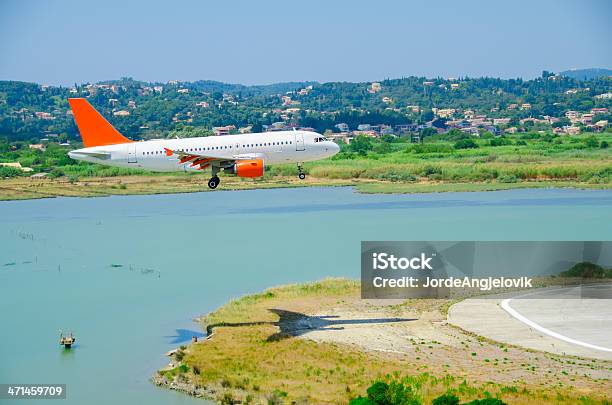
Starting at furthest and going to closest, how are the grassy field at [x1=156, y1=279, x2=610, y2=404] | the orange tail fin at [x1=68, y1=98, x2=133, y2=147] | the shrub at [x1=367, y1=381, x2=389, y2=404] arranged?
1. the orange tail fin at [x1=68, y1=98, x2=133, y2=147]
2. the grassy field at [x1=156, y1=279, x2=610, y2=404]
3. the shrub at [x1=367, y1=381, x2=389, y2=404]

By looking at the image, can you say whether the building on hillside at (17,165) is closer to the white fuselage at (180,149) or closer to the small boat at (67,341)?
the white fuselage at (180,149)

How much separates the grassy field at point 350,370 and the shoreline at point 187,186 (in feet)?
236

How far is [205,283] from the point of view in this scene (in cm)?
7688

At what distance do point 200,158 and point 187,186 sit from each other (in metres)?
67.6

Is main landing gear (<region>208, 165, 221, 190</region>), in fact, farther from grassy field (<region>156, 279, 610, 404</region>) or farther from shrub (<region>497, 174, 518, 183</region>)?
shrub (<region>497, 174, 518, 183</region>)

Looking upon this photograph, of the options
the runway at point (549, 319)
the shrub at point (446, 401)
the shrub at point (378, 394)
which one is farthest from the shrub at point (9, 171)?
the shrub at point (446, 401)

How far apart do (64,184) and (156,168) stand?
7417 centimetres

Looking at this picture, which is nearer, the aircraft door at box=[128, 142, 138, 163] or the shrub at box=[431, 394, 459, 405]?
the shrub at box=[431, 394, 459, 405]

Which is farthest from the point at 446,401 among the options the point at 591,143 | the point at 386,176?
the point at 591,143

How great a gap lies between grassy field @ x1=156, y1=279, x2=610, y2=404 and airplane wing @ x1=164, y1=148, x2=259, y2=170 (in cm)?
1062

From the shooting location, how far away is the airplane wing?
62812mm

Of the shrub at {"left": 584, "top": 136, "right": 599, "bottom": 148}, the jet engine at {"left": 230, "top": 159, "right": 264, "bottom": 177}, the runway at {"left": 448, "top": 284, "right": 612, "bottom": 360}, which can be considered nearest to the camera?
the runway at {"left": 448, "top": 284, "right": 612, "bottom": 360}

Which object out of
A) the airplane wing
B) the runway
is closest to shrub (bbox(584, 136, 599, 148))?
the runway

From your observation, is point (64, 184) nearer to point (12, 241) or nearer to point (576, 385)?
point (12, 241)
